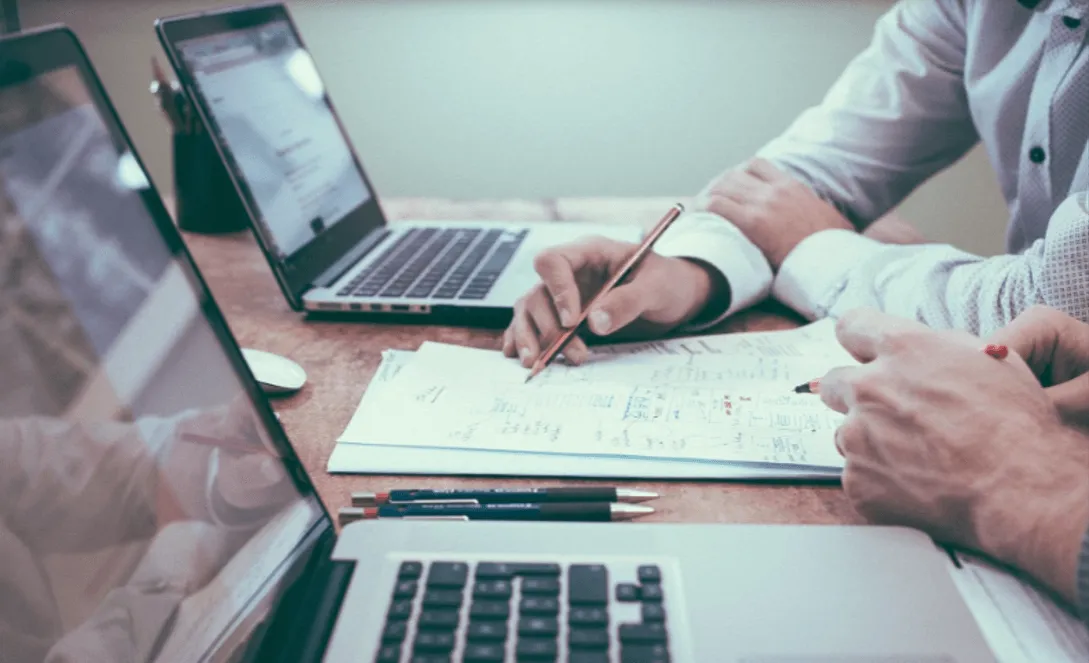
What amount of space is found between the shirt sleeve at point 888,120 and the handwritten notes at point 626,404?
379 mm

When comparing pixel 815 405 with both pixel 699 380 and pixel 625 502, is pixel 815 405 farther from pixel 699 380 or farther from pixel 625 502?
pixel 625 502

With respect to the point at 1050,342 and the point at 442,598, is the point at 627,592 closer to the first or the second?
the point at 442,598

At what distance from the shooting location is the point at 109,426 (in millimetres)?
346

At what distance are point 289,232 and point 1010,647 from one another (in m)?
0.70

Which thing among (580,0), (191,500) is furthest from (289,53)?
(580,0)

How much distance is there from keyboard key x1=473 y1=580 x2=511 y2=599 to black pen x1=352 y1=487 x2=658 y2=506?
0.30 ft

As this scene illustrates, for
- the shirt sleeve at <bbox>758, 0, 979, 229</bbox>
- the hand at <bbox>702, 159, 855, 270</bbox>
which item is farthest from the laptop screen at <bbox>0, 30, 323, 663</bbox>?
the shirt sleeve at <bbox>758, 0, 979, 229</bbox>

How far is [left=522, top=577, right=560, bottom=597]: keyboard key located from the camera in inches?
15.5

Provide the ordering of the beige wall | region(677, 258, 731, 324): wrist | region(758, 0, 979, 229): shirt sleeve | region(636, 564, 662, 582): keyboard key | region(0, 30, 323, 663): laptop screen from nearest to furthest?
region(0, 30, 323, 663): laptop screen
region(636, 564, 662, 582): keyboard key
region(677, 258, 731, 324): wrist
region(758, 0, 979, 229): shirt sleeve
the beige wall

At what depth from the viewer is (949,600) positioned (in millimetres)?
406

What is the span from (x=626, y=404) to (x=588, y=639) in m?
0.27

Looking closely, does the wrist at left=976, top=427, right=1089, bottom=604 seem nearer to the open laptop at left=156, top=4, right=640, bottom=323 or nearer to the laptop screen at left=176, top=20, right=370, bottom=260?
the open laptop at left=156, top=4, right=640, bottom=323

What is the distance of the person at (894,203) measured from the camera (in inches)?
28.0

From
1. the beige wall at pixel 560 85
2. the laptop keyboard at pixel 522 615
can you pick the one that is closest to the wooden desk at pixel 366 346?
the laptop keyboard at pixel 522 615
